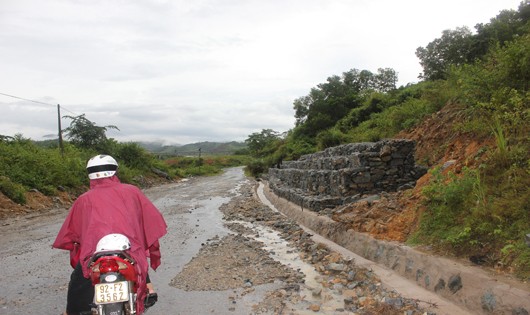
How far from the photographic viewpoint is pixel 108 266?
2.85m

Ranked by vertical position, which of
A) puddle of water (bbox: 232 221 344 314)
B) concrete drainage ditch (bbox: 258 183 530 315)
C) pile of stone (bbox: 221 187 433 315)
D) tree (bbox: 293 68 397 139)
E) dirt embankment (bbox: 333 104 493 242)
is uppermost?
tree (bbox: 293 68 397 139)

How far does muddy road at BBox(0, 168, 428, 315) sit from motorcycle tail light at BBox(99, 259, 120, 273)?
8.71 ft

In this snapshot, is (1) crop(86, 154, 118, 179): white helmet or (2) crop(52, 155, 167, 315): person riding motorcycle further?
(1) crop(86, 154, 118, 179): white helmet

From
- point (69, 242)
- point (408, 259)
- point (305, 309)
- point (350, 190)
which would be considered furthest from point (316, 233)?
point (69, 242)

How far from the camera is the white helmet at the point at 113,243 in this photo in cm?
292

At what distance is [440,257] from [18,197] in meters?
17.4

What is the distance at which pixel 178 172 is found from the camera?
52406 millimetres

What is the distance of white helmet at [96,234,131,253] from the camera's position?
9.58ft

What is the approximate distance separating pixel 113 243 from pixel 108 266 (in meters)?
0.17

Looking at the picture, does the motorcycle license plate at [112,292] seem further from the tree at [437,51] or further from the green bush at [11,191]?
the tree at [437,51]

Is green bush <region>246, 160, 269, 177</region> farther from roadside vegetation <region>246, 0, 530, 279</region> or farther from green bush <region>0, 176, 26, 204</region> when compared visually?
roadside vegetation <region>246, 0, 530, 279</region>

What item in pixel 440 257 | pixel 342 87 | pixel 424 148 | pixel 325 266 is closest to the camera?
pixel 440 257

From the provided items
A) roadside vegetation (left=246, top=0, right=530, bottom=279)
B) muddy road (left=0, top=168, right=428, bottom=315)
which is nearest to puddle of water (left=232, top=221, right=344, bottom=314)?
Answer: muddy road (left=0, top=168, right=428, bottom=315)

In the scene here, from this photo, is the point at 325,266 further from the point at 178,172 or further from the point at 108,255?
the point at 178,172
